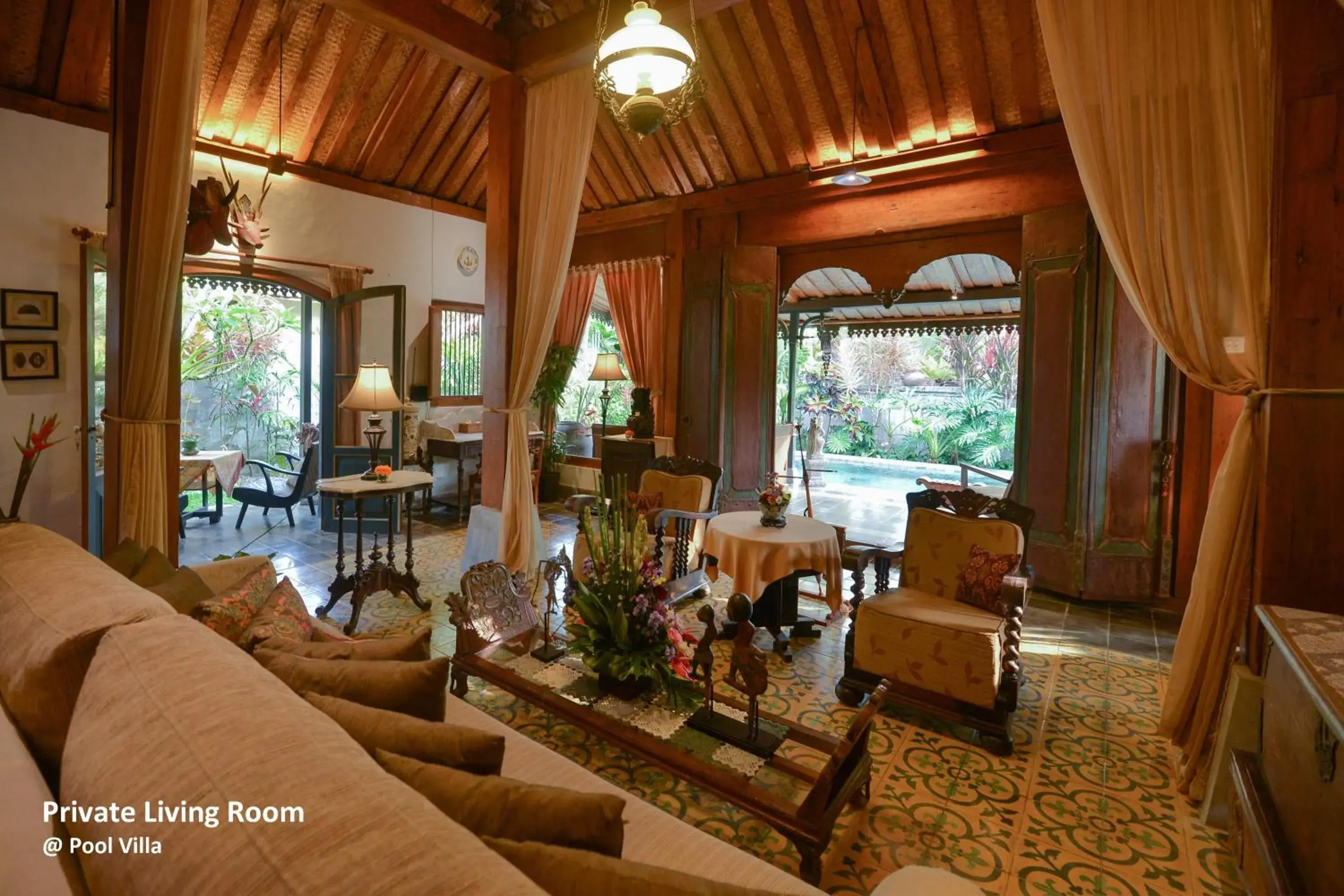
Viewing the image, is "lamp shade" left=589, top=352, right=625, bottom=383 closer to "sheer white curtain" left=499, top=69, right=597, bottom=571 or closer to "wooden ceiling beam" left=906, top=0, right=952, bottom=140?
"sheer white curtain" left=499, top=69, right=597, bottom=571

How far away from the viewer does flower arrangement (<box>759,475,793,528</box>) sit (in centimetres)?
358

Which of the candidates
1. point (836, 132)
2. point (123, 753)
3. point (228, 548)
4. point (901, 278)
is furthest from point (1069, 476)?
point (228, 548)

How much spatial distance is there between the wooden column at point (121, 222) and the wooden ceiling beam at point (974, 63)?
4506 mm

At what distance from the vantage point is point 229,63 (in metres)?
4.90

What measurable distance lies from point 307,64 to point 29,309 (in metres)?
2.66

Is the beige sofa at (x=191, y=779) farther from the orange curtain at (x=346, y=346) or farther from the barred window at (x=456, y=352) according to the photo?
the barred window at (x=456, y=352)

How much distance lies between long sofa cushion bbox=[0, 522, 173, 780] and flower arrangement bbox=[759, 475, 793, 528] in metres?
2.70

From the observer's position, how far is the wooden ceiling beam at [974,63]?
429cm


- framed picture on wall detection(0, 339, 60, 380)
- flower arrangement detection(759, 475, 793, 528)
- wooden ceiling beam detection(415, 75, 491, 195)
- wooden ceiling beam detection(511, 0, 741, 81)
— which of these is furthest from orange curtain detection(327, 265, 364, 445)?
flower arrangement detection(759, 475, 793, 528)

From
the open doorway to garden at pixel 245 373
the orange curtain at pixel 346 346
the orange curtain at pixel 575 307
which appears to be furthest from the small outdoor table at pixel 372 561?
the open doorway to garden at pixel 245 373

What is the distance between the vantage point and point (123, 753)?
96 centimetres

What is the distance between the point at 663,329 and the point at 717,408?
3.75 feet

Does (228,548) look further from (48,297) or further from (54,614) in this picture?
(54,614)

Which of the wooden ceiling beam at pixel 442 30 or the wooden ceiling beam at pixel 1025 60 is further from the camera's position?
the wooden ceiling beam at pixel 1025 60
